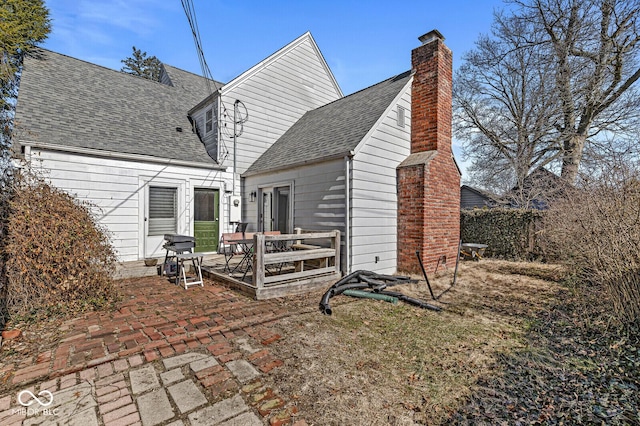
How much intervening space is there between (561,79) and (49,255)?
1980 cm

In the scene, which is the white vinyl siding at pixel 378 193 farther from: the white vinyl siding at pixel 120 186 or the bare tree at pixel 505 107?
the bare tree at pixel 505 107

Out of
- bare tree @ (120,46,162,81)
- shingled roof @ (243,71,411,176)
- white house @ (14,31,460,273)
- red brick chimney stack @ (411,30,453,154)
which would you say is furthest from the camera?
bare tree @ (120,46,162,81)

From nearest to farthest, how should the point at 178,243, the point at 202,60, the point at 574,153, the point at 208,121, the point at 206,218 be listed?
the point at 178,243
the point at 202,60
the point at 206,218
the point at 208,121
the point at 574,153

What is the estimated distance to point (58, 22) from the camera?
1305 cm

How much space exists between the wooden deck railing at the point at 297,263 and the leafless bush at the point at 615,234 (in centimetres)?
449

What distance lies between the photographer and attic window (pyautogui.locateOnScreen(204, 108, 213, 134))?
10.3 meters

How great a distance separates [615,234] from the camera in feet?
14.3

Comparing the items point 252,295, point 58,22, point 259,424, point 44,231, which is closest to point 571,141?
point 252,295

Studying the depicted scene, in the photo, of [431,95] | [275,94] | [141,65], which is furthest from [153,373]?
[141,65]

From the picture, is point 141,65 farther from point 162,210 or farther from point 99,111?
point 162,210

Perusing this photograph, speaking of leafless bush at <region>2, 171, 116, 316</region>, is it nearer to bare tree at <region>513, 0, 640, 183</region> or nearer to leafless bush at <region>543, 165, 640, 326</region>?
leafless bush at <region>543, 165, 640, 326</region>
